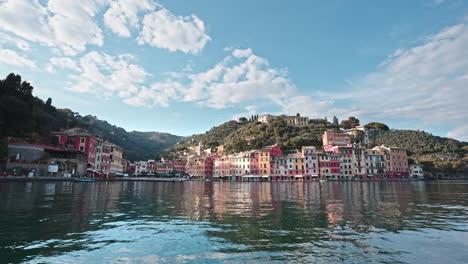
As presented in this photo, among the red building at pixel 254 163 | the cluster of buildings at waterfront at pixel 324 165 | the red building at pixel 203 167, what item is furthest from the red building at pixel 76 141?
the red building at pixel 254 163

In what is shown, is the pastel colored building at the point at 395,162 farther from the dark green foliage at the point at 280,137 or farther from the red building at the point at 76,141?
the red building at the point at 76,141

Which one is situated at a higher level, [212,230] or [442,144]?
[442,144]

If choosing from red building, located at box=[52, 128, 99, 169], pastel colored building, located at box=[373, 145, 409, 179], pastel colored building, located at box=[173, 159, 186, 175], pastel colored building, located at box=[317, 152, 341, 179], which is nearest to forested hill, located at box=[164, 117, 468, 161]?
pastel colored building, located at box=[317, 152, 341, 179]

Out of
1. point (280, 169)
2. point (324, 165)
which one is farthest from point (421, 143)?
point (280, 169)

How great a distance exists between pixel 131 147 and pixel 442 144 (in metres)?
191

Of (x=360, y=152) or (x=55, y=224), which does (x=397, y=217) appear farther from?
(x=360, y=152)

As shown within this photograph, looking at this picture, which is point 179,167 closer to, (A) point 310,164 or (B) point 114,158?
(B) point 114,158

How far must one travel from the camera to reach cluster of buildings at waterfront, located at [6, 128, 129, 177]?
163 feet

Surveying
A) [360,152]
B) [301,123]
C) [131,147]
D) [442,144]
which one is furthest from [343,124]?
[131,147]

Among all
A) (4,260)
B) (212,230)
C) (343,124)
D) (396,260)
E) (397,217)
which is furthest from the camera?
(343,124)

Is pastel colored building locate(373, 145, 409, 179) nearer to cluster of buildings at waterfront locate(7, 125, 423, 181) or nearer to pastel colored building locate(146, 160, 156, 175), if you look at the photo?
cluster of buildings at waterfront locate(7, 125, 423, 181)

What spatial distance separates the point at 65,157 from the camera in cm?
5956

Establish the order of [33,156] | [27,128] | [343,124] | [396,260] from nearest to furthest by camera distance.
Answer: [396,260]
[33,156]
[27,128]
[343,124]

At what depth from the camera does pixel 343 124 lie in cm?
16275
